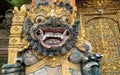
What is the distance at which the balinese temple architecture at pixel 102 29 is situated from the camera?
7.29 m

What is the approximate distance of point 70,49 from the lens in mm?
3645

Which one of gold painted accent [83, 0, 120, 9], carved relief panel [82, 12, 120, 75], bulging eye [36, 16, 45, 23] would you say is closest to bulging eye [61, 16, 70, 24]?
bulging eye [36, 16, 45, 23]

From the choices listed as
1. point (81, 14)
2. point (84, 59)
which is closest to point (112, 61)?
point (81, 14)

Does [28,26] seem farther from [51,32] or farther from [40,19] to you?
[51,32]

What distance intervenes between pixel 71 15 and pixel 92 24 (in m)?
Result: 4.45

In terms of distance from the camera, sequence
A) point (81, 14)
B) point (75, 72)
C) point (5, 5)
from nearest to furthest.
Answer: point (75, 72) → point (81, 14) → point (5, 5)

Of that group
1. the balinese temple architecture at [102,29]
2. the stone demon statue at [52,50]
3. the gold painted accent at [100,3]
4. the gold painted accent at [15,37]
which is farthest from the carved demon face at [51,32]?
the gold painted accent at [100,3]

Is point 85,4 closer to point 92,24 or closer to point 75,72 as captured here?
point 92,24

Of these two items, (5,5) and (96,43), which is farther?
(5,5)

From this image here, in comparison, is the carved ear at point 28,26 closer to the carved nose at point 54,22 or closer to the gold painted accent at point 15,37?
the carved nose at point 54,22

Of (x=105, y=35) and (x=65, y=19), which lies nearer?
(x=65, y=19)

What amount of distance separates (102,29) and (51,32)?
4729mm

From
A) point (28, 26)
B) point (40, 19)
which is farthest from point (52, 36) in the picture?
point (28, 26)

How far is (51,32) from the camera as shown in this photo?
3.56m
